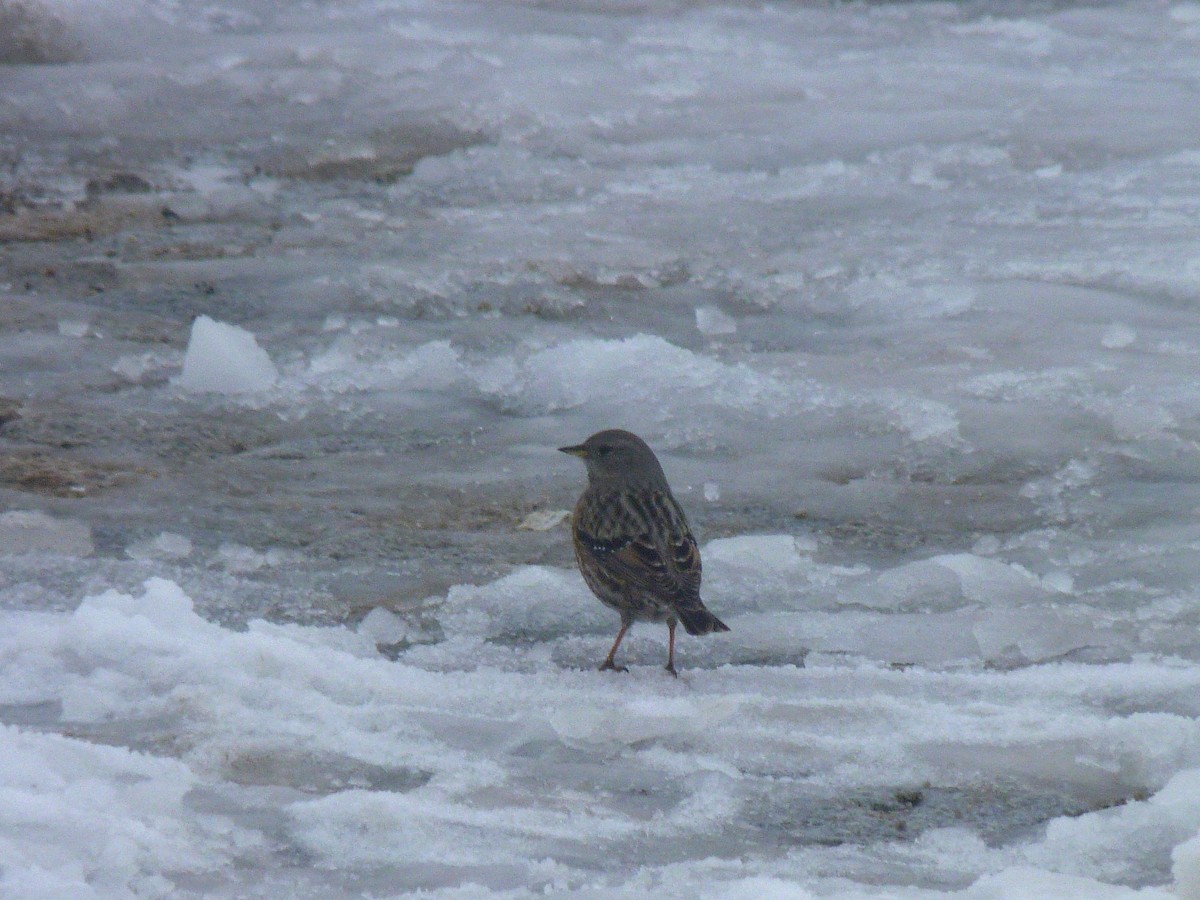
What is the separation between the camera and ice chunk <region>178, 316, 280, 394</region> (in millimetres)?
6539

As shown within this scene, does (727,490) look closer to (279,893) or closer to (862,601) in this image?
(862,601)

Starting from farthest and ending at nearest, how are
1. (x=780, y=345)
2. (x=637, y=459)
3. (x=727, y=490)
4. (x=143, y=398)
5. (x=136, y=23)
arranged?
(x=136, y=23)
(x=780, y=345)
(x=143, y=398)
(x=727, y=490)
(x=637, y=459)

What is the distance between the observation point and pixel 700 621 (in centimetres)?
466

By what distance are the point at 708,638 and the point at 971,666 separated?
82 cm

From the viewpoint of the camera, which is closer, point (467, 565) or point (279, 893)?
point (279, 893)

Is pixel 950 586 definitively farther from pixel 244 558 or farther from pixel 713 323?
pixel 713 323

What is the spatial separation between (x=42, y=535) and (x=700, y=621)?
7.21ft

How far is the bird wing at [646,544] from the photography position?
4.72 metres

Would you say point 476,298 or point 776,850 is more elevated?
point 476,298

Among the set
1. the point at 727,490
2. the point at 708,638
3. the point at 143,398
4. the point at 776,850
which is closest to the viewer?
the point at 776,850

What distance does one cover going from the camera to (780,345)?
7258mm

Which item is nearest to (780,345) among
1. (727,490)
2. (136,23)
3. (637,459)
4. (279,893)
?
(727,490)

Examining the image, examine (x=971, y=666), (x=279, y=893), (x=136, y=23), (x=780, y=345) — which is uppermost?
(x=136, y=23)

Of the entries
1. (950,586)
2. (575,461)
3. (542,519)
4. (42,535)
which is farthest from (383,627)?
(950,586)
